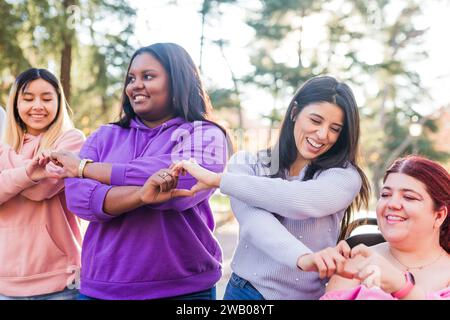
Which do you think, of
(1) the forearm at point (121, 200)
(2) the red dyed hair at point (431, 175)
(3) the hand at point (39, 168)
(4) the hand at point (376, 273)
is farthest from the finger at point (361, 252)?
(3) the hand at point (39, 168)

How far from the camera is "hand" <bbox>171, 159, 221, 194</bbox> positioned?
1.59m

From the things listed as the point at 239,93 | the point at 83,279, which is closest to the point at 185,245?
the point at 83,279

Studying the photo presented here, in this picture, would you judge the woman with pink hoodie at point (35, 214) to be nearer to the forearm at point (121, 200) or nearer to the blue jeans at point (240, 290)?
the forearm at point (121, 200)

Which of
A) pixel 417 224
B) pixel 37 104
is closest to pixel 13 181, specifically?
pixel 37 104

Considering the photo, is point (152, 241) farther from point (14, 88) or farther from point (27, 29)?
point (27, 29)

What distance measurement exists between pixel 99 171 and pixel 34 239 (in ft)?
1.62

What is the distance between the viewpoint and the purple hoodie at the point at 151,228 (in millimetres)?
1677

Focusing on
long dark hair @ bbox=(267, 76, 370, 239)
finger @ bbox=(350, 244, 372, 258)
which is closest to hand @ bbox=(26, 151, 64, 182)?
long dark hair @ bbox=(267, 76, 370, 239)

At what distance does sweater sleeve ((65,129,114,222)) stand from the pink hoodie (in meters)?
0.24

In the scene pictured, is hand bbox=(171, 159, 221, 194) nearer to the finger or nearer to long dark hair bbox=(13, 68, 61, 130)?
the finger

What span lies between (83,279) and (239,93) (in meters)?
9.39

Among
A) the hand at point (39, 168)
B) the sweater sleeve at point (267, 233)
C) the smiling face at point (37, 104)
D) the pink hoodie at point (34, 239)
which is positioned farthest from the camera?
the smiling face at point (37, 104)

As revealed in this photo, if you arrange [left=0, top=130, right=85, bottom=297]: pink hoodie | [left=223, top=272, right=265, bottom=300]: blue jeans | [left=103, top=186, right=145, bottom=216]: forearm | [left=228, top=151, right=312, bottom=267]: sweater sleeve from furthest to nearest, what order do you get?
[left=0, top=130, right=85, bottom=297]: pink hoodie, [left=223, top=272, right=265, bottom=300]: blue jeans, [left=103, top=186, right=145, bottom=216]: forearm, [left=228, top=151, right=312, bottom=267]: sweater sleeve
